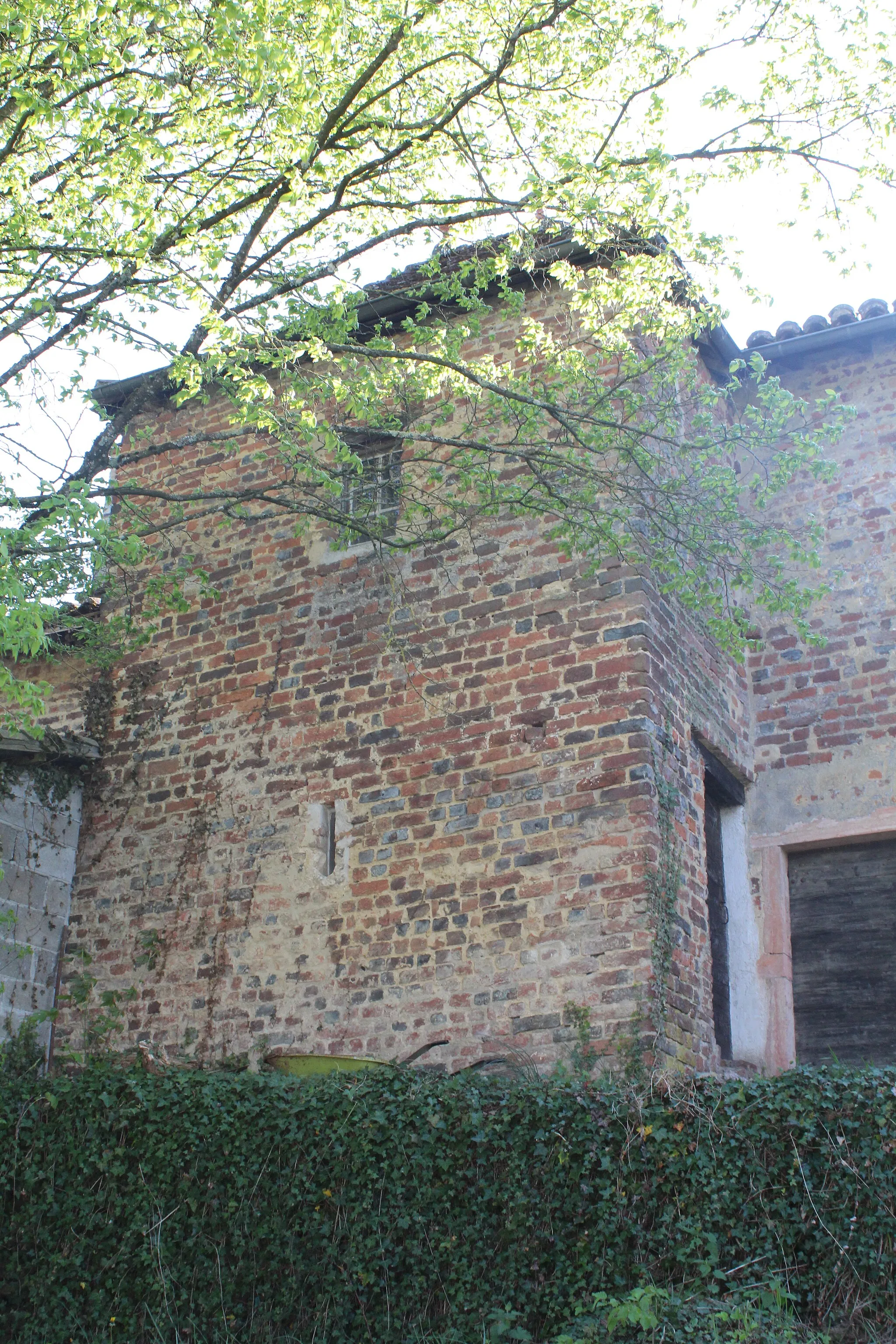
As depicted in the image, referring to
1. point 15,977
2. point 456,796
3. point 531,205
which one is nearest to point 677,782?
point 456,796

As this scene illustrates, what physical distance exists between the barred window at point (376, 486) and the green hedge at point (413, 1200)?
160 inches

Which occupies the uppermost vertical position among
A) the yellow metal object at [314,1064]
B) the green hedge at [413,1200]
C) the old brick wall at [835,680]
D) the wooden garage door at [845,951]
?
the old brick wall at [835,680]

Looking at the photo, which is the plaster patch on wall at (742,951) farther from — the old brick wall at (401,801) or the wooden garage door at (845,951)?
the old brick wall at (401,801)

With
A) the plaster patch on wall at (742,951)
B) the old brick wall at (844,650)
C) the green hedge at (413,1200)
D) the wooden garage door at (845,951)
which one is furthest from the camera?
the old brick wall at (844,650)

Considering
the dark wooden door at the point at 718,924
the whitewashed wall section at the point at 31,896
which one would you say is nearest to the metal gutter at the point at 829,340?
the dark wooden door at the point at 718,924

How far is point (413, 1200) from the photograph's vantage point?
5527 mm

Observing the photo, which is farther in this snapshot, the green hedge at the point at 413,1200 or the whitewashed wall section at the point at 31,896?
the whitewashed wall section at the point at 31,896

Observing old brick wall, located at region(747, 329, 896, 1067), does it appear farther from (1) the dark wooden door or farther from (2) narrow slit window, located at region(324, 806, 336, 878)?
(2) narrow slit window, located at region(324, 806, 336, 878)

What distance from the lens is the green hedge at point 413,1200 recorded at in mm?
4875

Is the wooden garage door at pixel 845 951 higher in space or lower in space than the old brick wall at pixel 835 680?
lower

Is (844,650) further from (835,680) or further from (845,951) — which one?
(845,951)

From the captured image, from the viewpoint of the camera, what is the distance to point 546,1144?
5.32 m

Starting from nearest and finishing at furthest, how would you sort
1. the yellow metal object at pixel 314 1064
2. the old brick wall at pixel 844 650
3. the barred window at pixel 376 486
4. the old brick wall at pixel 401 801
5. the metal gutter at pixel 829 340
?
1. the yellow metal object at pixel 314 1064
2. the old brick wall at pixel 401 801
3. the old brick wall at pixel 844 650
4. the barred window at pixel 376 486
5. the metal gutter at pixel 829 340

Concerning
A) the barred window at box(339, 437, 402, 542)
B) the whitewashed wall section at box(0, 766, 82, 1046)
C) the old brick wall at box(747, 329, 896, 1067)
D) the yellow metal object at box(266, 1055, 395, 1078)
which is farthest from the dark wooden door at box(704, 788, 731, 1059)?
the whitewashed wall section at box(0, 766, 82, 1046)
